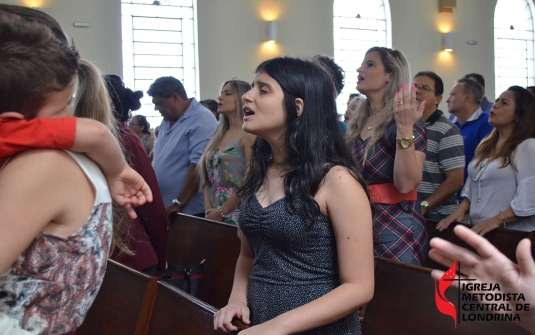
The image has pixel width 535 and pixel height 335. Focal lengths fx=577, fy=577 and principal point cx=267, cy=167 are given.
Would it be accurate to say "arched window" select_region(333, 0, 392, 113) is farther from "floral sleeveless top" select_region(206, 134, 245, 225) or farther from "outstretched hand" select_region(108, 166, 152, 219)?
"outstretched hand" select_region(108, 166, 152, 219)

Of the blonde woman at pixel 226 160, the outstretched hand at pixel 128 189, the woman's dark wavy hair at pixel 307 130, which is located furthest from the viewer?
the blonde woman at pixel 226 160

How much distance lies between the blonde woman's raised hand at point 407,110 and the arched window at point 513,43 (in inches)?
500

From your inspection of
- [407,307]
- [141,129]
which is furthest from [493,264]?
[141,129]

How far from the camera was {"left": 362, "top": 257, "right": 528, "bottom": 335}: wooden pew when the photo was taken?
1.75 m

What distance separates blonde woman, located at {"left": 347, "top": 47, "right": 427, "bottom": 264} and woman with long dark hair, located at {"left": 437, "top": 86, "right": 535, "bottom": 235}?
0.92 metres

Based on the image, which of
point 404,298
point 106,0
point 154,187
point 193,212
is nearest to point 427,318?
point 404,298

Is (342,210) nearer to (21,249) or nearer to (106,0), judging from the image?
(21,249)

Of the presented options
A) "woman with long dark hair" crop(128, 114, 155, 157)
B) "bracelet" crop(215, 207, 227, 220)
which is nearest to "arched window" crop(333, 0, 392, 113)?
"woman with long dark hair" crop(128, 114, 155, 157)

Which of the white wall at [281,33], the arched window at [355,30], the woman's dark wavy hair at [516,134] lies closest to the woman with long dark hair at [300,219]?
the woman's dark wavy hair at [516,134]

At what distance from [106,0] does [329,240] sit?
973 cm

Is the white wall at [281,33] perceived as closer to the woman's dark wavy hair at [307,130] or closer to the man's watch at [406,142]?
the man's watch at [406,142]

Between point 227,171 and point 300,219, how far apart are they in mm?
1923

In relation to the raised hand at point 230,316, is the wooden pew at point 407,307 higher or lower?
lower

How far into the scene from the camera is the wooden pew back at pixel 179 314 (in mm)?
1633
